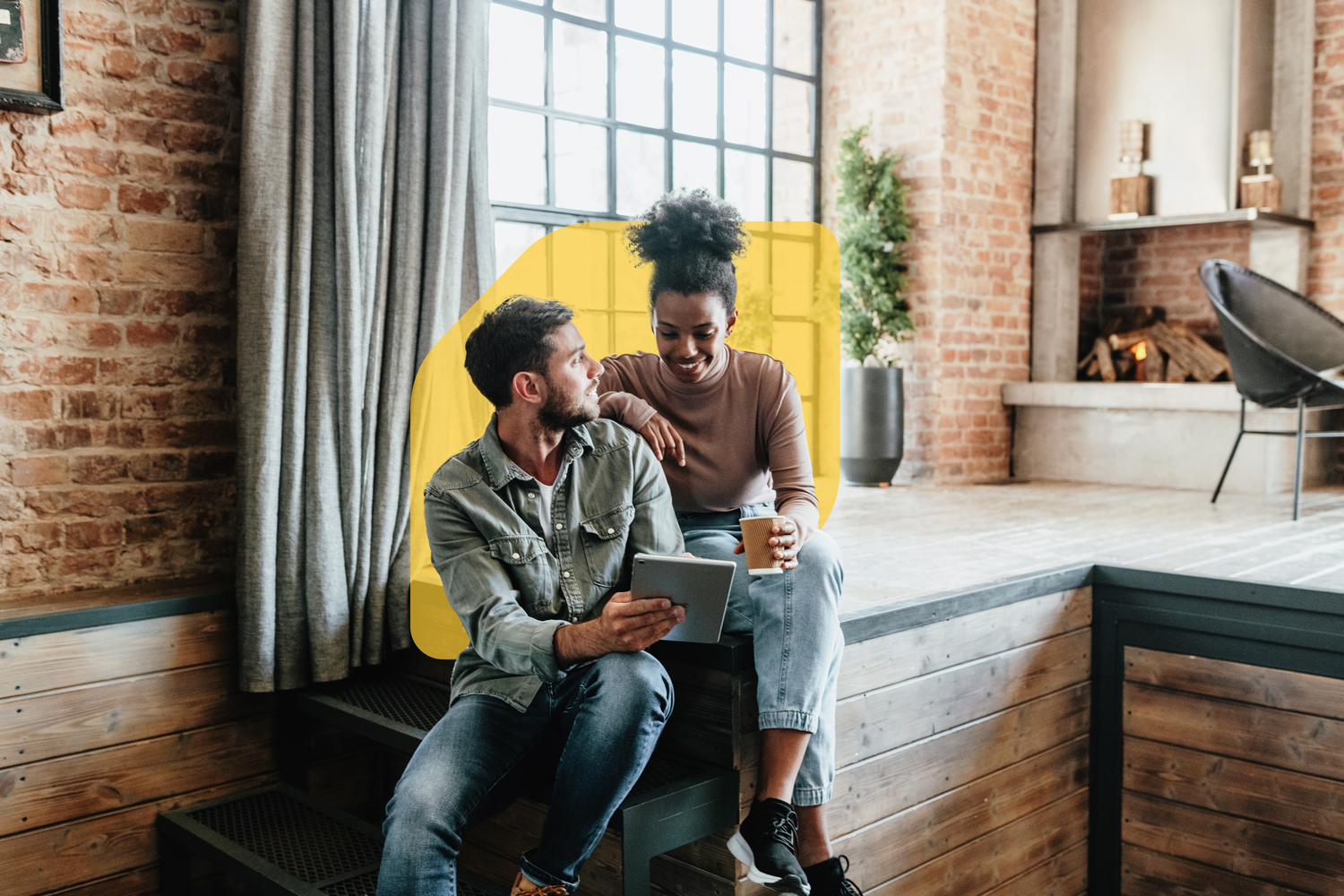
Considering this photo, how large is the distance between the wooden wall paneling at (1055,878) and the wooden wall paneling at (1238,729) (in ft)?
1.26

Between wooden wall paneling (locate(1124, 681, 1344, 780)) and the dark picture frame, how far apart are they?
2.99 metres

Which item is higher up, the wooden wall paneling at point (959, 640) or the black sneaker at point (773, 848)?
the wooden wall paneling at point (959, 640)

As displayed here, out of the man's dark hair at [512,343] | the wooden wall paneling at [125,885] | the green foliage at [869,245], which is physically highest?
the green foliage at [869,245]

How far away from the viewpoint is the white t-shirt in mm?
1906

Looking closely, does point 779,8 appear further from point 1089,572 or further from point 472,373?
point 472,373

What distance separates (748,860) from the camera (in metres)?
1.87

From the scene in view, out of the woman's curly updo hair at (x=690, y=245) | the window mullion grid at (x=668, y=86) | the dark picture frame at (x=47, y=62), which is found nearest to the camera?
the woman's curly updo hair at (x=690, y=245)

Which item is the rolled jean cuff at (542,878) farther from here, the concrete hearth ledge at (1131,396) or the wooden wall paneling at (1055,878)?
the concrete hearth ledge at (1131,396)

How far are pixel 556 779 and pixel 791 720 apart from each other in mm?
415

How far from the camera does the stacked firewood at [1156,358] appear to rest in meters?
5.49

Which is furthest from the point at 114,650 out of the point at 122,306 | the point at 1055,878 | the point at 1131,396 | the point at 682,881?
the point at 1131,396

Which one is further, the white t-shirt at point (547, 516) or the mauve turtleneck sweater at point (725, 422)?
the mauve turtleneck sweater at point (725, 422)

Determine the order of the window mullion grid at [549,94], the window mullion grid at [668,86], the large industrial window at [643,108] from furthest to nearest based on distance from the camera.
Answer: the window mullion grid at [668,86]
the window mullion grid at [549,94]
the large industrial window at [643,108]

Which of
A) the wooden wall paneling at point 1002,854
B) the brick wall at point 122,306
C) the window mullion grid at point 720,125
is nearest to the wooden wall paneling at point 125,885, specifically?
the brick wall at point 122,306
